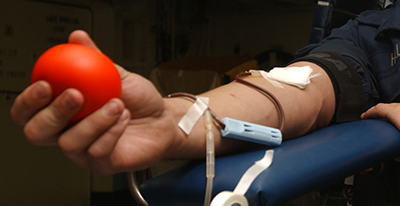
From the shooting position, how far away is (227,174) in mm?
435

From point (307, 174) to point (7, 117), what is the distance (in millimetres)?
1388

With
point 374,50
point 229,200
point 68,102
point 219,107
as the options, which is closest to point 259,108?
point 219,107

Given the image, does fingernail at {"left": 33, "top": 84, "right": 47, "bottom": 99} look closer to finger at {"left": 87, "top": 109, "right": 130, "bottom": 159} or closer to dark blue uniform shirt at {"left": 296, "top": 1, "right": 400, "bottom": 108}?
finger at {"left": 87, "top": 109, "right": 130, "bottom": 159}

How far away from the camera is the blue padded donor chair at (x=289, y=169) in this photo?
0.41 meters

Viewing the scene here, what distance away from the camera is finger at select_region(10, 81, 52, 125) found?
32 centimetres

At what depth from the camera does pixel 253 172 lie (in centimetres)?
42

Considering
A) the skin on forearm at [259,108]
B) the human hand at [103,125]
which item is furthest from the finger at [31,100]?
the skin on forearm at [259,108]

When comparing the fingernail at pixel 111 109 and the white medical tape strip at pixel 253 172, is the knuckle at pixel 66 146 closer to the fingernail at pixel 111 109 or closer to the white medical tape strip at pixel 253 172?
the fingernail at pixel 111 109

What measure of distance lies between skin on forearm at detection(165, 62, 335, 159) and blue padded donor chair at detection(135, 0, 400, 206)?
0.04 metres

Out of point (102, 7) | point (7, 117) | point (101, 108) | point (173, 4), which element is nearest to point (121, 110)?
point (101, 108)

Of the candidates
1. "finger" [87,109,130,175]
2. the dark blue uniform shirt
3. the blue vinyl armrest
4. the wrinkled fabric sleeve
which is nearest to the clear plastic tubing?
the blue vinyl armrest

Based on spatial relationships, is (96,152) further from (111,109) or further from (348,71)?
(348,71)

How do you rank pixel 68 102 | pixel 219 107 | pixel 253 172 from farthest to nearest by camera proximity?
pixel 219 107 → pixel 253 172 → pixel 68 102

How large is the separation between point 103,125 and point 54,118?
0.05m
